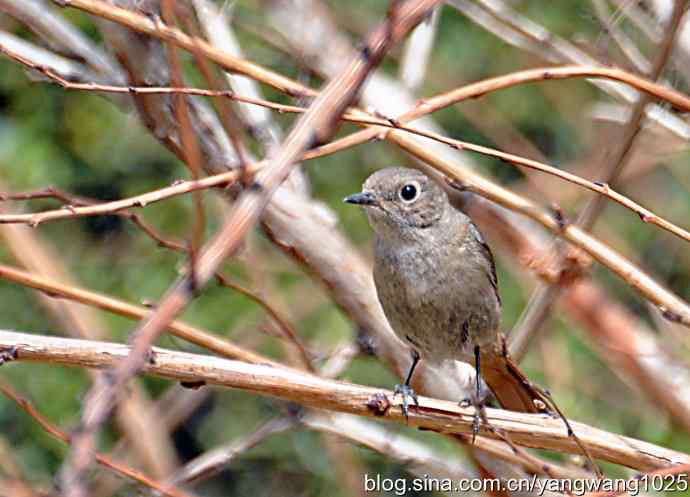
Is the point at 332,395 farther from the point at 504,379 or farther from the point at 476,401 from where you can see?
the point at 504,379

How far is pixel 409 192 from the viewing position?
4137 millimetres

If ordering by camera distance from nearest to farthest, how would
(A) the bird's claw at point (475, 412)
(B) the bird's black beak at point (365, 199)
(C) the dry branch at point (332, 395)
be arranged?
(C) the dry branch at point (332, 395) → (A) the bird's claw at point (475, 412) → (B) the bird's black beak at point (365, 199)

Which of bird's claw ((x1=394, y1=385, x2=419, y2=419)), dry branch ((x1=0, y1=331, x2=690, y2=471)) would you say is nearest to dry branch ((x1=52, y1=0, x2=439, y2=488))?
dry branch ((x1=0, y1=331, x2=690, y2=471))

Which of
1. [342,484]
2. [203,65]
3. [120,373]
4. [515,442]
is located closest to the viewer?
[120,373]

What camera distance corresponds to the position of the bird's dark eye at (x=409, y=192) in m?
4.12

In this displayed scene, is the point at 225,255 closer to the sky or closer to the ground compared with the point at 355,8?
closer to the ground

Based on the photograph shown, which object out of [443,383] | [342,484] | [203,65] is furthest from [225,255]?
[342,484]

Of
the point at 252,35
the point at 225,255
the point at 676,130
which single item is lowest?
the point at 225,255

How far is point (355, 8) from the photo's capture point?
277 inches

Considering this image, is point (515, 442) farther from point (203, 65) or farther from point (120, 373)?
point (120, 373)

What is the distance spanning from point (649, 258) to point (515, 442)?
4222 mm

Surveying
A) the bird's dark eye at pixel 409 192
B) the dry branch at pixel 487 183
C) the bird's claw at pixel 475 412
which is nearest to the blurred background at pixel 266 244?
the bird's dark eye at pixel 409 192

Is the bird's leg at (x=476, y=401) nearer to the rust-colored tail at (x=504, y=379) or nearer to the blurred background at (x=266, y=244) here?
the rust-colored tail at (x=504, y=379)

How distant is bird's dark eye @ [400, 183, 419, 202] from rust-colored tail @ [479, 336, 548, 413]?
0.62 meters
